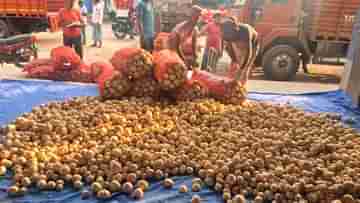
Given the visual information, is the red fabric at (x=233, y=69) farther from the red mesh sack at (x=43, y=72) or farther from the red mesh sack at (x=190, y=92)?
the red mesh sack at (x=43, y=72)

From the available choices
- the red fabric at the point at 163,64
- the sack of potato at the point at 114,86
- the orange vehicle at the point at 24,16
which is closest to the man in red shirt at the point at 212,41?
the red fabric at the point at 163,64

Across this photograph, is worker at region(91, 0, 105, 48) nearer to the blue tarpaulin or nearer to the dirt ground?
the dirt ground

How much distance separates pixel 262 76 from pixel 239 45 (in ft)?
15.4

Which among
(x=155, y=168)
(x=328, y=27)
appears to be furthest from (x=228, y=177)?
(x=328, y=27)

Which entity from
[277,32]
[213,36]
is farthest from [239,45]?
[277,32]

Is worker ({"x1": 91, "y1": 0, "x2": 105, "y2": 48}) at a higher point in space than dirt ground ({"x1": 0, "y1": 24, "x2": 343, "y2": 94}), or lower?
higher

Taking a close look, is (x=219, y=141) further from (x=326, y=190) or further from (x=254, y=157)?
(x=326, y=190)

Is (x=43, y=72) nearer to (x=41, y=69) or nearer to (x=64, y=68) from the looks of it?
(x=41, y=69)

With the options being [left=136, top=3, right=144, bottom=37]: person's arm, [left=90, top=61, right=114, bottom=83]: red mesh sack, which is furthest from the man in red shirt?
[left=90, top=61, right=114, bottom=83]: red mesh sack

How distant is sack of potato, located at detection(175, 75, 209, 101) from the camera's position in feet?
10.7

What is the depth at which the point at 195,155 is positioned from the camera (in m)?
2.33

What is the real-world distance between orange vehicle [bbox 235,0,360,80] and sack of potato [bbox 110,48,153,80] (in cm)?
453

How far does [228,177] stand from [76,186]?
Answer: 0.75 m

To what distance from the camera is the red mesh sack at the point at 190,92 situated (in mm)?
3262
